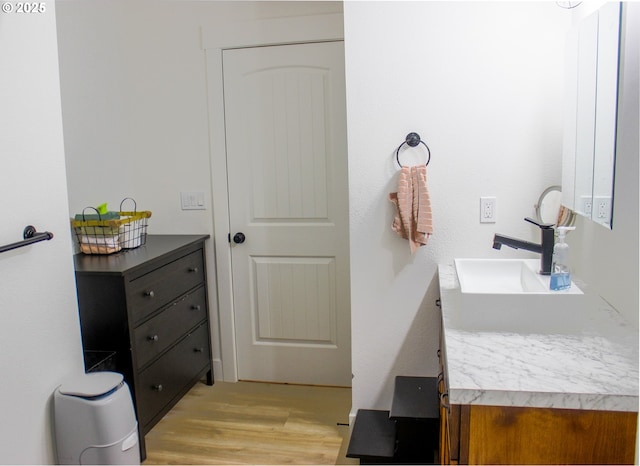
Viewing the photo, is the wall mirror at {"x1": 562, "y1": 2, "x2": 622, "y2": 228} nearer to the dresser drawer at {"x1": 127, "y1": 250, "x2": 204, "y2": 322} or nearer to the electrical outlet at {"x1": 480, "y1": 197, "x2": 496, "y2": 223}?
the electrical outlet at {"x1": 480, "y1": 197, "x2": 496, "y2": 223}

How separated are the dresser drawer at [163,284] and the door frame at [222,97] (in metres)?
A: 0.16

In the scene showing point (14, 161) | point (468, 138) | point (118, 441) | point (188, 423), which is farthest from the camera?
point (188, 423)

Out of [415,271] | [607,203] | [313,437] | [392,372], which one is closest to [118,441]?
[313,437]

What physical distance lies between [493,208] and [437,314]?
0.50 meters

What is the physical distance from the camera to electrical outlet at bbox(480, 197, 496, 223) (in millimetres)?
2166

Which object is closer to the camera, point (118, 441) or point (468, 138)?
point (118, 441)

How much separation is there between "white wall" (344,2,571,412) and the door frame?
2.02 ft

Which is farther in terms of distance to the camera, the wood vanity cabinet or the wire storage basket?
the wire storage basket

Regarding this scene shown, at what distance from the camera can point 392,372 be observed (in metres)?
2.36

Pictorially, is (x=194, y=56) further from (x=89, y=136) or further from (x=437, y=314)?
(x=437, y=314)

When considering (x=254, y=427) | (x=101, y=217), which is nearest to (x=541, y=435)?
(x=254, y=427)

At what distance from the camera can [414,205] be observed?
215 centimetres

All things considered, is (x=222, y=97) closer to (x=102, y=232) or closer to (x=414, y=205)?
(x=102, y=232)

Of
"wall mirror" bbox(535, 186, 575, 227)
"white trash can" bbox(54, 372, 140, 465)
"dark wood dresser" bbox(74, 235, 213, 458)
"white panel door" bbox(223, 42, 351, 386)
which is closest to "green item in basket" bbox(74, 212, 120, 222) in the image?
"dark wood dresser" bbox(74, 235, 213, 458)
